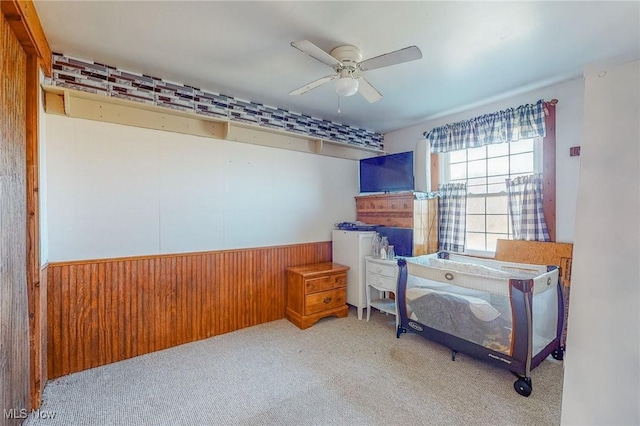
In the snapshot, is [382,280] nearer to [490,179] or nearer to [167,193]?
[490,179]

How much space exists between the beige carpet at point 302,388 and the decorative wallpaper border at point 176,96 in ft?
7.43

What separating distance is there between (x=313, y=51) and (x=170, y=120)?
1.64 m

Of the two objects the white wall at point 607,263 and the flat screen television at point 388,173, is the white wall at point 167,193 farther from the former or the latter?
the white wall at point 607,263

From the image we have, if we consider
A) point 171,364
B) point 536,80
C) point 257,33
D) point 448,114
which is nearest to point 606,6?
point 536,80

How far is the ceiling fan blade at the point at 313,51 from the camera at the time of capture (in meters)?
1.63

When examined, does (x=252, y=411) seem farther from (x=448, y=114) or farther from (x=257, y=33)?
(x=448, y=114)

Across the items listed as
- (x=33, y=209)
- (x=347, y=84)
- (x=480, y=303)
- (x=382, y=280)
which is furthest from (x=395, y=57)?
(x=33, y=209)

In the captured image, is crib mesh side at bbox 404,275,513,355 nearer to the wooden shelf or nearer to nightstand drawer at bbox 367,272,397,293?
nightstand drawer at bbox 367,272,397,293

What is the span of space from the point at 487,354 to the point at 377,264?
4.23 ft

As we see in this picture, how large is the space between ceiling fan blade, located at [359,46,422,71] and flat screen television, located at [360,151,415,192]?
164 cm

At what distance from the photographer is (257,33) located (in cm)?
192

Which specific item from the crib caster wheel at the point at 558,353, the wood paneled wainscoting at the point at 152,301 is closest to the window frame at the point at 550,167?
the crib caster wheel at the point at 558,353

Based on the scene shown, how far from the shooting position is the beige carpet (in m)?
1.77

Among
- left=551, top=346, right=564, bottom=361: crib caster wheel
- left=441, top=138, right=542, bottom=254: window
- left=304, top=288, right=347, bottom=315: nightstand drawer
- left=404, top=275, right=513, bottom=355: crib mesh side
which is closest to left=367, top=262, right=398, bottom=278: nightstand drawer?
left=404, top=275, right=513, bottom=355: crib mesh side
